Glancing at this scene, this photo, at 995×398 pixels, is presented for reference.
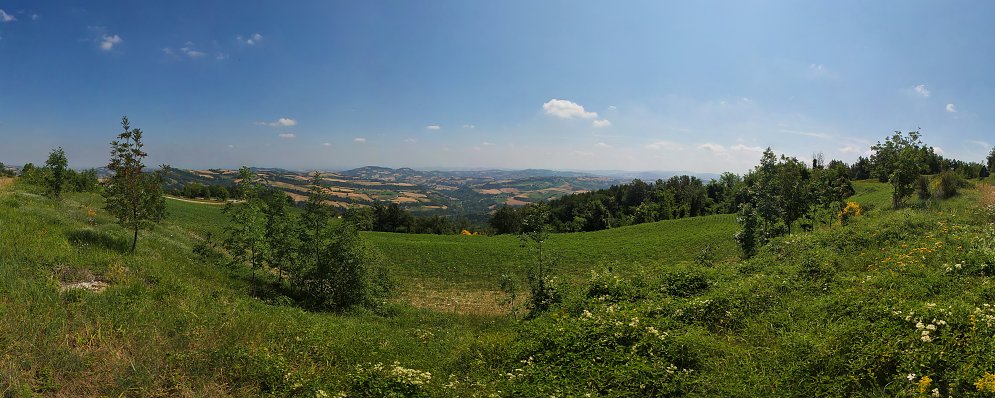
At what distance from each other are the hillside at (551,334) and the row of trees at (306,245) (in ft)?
3.78

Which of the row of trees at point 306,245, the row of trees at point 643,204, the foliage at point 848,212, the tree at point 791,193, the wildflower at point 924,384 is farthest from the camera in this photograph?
the row of trees at point 643,204

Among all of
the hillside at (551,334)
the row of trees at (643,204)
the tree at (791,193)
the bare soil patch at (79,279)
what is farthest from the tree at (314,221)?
the row of trees at (643,204)

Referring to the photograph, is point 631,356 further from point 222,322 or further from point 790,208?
point 790,208

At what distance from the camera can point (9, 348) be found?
5387 mm

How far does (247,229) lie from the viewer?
1280cm

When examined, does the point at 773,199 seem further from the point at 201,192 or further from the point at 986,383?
the point at 201,192

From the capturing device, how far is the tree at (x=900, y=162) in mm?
24375

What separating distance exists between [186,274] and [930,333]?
16.2 metres

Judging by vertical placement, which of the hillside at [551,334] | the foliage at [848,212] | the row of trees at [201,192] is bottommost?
the row of trees at [201,192]

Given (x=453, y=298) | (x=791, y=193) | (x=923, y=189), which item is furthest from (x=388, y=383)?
(x=923, y=189)

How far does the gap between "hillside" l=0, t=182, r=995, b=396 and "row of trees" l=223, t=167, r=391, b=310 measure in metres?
1.15

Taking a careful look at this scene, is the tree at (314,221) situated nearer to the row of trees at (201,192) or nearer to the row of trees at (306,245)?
the row of trees at (306,245)

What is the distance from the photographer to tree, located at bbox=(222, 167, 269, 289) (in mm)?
12852

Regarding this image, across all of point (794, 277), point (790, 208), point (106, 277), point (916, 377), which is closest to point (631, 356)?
point (916, 377)
